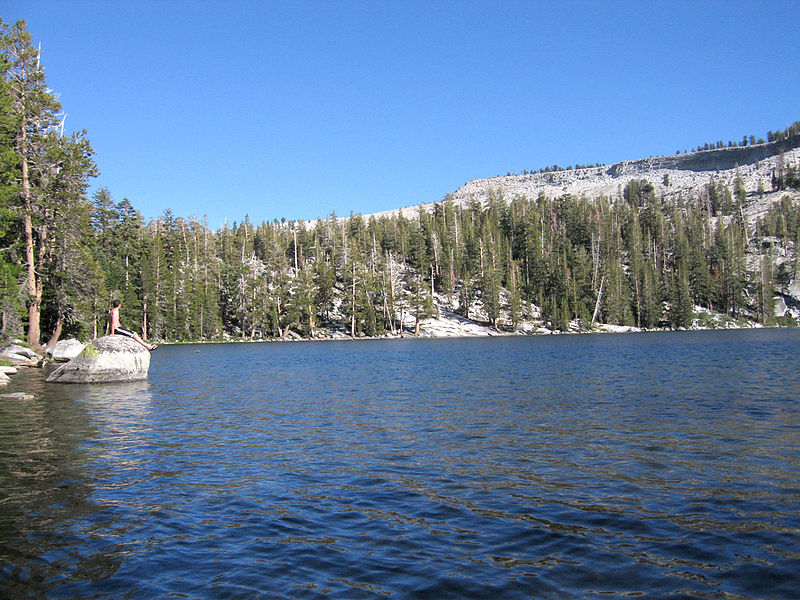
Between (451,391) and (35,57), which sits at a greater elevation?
(35,57)

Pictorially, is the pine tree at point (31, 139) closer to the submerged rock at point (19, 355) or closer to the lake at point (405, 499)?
the submerged rock at point (19, 355)

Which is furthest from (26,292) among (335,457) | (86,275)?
(335,457)

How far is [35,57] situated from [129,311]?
44.9m

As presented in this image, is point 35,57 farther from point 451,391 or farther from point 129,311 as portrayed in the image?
point 129,311

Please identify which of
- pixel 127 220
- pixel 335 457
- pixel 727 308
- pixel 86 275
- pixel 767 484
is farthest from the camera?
pixel 727 308

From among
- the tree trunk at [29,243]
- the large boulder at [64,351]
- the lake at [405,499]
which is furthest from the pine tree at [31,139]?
the lake at [405,499]

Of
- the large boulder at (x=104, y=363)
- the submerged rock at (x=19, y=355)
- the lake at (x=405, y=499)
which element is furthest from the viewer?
the submerged rock at (x=19, y=355)

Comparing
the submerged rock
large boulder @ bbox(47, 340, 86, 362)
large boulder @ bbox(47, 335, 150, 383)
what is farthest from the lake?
large boulder @ bbox(47, 340, 86, 362)

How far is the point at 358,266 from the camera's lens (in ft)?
347

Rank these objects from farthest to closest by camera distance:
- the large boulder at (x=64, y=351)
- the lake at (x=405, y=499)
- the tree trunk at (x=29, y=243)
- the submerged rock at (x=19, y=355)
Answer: the tree trunk at (x=29, y=243)
the large boulder at (x=64, y=351)
the submerged rock at (x=19, y=355)
the lake at (x=405, y=499)

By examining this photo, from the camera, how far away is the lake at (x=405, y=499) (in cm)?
654

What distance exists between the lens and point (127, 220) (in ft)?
306

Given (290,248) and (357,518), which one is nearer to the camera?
(357,518)

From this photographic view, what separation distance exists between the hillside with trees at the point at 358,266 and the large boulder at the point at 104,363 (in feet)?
26.5
